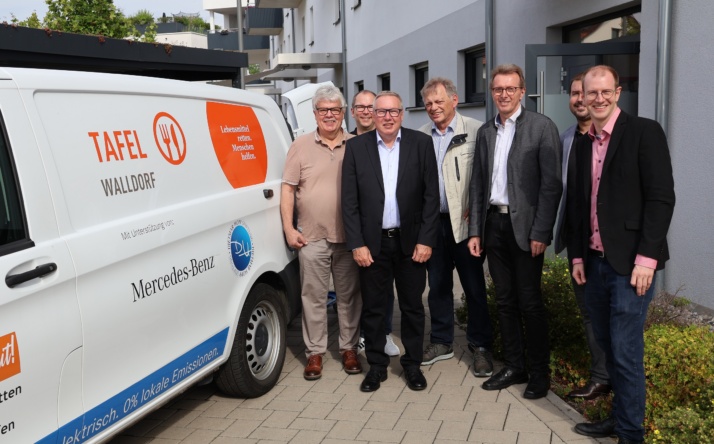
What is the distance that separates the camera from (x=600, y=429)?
150 inches

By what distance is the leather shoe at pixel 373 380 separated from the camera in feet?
15.5

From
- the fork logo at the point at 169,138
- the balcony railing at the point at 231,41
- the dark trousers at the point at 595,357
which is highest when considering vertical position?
the balcony railing at the point at 231,41

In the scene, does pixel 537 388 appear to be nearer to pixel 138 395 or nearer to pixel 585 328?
pixel 585 328

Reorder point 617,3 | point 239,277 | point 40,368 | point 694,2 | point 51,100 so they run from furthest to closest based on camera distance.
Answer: point 617,3 < point 694,2 < point 239,277 < point 51,100 < point 40,368

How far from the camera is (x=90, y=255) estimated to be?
305 cm

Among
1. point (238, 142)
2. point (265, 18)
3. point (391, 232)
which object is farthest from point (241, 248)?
point (265, 18)

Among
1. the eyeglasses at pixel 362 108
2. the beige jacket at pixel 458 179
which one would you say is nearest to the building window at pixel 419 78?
the eyeglasses at pixel 362 108

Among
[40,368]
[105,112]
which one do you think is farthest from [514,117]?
[40,368]

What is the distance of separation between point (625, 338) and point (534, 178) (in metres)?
1.16

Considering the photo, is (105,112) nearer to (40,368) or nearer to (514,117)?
(40,368)

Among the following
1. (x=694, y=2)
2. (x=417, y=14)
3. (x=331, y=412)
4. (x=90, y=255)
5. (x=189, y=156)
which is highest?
(x=417, y=14)

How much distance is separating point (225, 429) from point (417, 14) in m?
10.2

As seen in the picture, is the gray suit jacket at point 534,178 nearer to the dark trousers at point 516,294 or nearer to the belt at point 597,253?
the dark trousers at point 516,294

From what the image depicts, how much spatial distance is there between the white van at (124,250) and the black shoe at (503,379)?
1.43 metres
